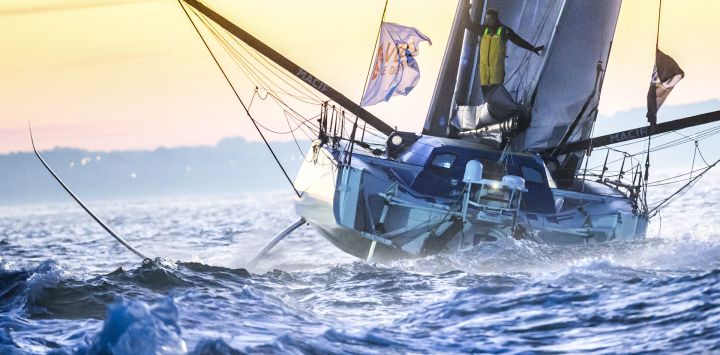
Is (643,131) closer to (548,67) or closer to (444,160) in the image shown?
(548,67)

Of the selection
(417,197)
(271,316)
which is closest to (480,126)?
(417,197)

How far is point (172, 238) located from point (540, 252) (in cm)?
2131

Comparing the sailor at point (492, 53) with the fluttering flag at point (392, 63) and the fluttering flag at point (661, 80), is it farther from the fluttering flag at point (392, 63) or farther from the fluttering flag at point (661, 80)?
the fluttering flag at point (661, 80)

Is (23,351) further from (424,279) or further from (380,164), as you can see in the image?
(380,164)

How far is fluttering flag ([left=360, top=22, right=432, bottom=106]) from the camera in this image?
16203 millimetres

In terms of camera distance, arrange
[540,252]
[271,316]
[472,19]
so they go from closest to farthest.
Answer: [271,316]
[540,252]
[472,19]

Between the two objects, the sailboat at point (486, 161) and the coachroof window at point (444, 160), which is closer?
the sailboat at point (486, 161)

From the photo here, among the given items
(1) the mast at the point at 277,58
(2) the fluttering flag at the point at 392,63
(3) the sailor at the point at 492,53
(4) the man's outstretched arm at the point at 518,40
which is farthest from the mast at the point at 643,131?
(1) the mast at the point at 277,58

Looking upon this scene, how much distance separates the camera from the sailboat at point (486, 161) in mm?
14312

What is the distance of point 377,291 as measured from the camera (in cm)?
1149

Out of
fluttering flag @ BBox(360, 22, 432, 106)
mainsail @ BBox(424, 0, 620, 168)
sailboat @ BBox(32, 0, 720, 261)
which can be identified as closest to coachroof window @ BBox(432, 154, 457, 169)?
sailboat @ BBox(32, 0, 720, 261)

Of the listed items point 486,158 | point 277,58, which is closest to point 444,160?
point 486,158

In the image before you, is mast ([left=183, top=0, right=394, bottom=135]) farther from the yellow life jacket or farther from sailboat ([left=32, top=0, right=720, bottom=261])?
the yellow life jacket

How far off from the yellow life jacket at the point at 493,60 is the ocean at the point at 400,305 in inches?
119
